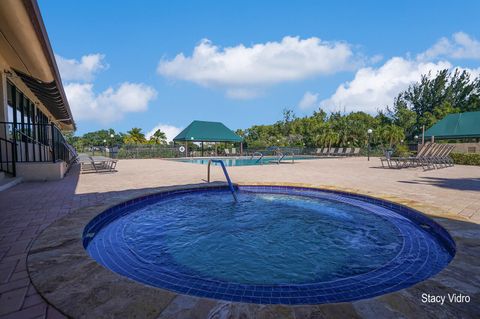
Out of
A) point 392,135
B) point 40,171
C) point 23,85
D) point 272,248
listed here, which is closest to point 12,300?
point 272,248

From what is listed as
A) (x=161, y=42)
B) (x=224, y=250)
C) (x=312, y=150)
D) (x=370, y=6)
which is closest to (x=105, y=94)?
(x=161, y=42)

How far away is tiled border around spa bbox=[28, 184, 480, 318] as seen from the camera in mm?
1633

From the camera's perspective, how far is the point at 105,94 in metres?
54.2

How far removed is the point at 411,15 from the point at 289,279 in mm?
18362

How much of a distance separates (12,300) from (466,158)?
68.1 ft

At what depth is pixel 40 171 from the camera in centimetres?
784

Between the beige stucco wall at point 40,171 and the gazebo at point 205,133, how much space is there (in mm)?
19480

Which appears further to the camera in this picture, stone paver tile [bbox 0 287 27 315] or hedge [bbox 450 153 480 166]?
hedge [bbox 450 153 480 166]

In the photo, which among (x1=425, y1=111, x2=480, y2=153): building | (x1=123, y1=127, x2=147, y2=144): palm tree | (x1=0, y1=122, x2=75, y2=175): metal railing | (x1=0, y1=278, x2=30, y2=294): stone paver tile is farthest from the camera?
(x1=123, y1=127, x2=147, y2=144): palm tree

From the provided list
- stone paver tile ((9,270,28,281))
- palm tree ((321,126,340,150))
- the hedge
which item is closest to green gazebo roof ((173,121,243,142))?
palm tree ((321,126,340,150))

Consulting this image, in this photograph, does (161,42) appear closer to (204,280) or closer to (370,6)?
(370,6)

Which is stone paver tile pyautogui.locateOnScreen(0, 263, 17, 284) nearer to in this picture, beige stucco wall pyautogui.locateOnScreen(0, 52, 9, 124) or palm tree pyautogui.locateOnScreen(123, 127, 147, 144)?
beige stucco wall pyautogui.locateOnScreen(0, 52, 9, 124)

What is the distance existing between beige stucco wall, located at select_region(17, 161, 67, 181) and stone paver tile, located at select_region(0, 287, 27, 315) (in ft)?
24.1

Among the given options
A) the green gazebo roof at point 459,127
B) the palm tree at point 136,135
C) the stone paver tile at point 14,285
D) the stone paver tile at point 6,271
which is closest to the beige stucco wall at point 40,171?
the stone paver tile at point 6,271
